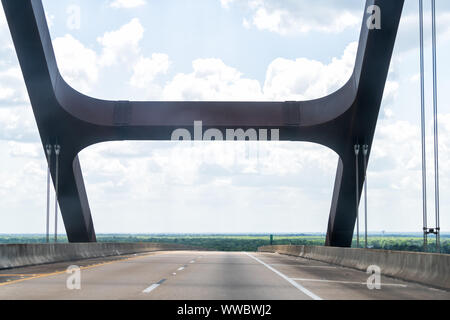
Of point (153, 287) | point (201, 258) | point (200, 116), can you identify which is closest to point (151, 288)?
point (153, 287)

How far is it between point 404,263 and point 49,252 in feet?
50.2

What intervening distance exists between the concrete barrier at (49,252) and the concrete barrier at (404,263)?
465 inches

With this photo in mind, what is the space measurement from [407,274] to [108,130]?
20185mm

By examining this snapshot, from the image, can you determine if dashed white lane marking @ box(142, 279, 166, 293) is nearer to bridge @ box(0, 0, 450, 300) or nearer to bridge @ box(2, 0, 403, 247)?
bridge @ box(0, 0, 450, 300)

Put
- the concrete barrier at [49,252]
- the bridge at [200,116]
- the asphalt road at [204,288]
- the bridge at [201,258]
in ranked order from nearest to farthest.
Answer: the asphalt road at [204,288]
the bridge at [201,258]
the concrete barrier at [49,252]
the bridge at [200,116]

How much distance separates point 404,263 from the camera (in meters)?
19.6

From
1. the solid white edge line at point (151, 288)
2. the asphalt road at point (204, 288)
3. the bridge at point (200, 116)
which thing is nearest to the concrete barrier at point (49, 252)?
the bridge at point (200, 116)

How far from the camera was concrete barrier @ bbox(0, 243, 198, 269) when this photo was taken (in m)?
23.7

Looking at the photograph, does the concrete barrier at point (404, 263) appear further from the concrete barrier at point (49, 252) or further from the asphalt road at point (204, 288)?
the concrete barrier at point (49, 252)

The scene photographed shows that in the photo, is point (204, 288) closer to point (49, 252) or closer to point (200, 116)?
point (49, 252)

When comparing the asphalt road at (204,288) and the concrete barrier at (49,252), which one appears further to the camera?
the concrete barrier at (49,252)

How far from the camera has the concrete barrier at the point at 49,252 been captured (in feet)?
77.8

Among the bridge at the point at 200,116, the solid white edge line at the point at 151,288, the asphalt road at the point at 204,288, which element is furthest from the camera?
the bridge at the point at 200,116

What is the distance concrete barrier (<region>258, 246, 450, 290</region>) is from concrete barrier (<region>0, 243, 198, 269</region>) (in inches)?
465
